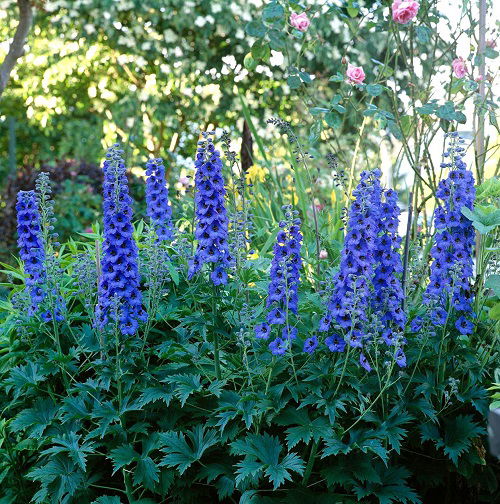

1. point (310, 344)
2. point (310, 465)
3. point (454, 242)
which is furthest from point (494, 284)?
point (310, 465)

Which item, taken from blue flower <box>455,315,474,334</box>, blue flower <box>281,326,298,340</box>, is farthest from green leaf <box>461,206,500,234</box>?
blue flower <box>281,326,298,340</box>

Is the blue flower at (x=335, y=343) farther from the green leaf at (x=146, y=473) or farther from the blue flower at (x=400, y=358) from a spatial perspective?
the green leaf at (x=146, y=473)

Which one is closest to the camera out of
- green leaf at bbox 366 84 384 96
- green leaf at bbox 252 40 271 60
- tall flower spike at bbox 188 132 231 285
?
tall flower spike at bbox 188 132 231 285

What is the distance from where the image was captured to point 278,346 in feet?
8.37

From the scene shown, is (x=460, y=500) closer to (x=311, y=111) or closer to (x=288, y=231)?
(x=288, y=231)

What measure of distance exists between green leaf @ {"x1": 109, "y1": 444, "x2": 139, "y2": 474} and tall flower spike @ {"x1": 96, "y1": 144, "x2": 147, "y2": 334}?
1.36 feet

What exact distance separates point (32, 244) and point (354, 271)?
4.45ft

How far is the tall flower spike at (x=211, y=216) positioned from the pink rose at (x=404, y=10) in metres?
1.43

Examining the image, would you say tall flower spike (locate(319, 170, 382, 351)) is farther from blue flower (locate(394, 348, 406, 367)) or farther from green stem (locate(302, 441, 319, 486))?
green stem (locate(302, 441, 319, 486))

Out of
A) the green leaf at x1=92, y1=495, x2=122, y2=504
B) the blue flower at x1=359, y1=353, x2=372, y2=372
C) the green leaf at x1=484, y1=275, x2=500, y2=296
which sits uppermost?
the green leaf at x1=484, y1=275, x2=500, y2=296

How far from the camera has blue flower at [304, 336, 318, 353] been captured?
2.60 meters

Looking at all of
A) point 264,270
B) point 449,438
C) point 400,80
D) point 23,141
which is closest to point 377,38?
point 400,80

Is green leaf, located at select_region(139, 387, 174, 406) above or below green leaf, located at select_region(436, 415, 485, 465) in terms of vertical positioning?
above

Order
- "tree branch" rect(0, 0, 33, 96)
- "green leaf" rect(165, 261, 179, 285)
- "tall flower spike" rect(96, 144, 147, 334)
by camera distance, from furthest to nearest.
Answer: "tree branch" rect(0, 0, 33, 96) < "green leaf" rect(165, 261, 179, 285) < "tall flower spike" rect(96, 144, 147, 334)
